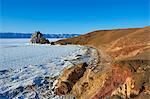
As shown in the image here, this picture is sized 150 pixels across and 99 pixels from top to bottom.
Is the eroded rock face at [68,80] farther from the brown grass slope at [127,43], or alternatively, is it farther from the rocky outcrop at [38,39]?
the rocky outcrop at [38,39]

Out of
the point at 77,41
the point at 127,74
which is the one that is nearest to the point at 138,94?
the point at 127,74

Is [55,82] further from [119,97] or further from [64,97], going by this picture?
[119,97]

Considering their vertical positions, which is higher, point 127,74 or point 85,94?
point 127,74

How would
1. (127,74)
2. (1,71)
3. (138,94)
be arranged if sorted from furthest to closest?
(1,71) → (127,74) → (138,94)

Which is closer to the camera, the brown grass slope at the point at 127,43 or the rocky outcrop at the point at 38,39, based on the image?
the brown grass slope at the point at 127,43

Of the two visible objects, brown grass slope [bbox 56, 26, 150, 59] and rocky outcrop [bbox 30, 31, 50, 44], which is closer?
brown grass slope [bbox 56, 26, 150, 59]

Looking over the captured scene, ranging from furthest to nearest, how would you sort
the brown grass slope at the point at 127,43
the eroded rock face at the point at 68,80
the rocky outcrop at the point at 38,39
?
the rocky outcrop at the point at 38,39
the brown grass slope at the point at 127,43
the eroded rock face at the point at 68,80

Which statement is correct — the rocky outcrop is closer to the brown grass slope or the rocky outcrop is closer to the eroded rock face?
the brown grass slope

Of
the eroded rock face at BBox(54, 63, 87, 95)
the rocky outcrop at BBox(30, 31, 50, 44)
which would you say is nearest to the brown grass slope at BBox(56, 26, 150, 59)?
the eroded rock face at BBox(54, 63, 87, 95)

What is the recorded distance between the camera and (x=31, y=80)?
16.9m

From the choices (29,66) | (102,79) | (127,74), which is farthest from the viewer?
(29,66)

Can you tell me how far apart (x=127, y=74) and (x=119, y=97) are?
1.32 metres

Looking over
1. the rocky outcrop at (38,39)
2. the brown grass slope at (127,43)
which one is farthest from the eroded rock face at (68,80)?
the rocky outcrop at (38,39)

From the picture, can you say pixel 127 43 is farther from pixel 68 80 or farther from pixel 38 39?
pixel 38 39
